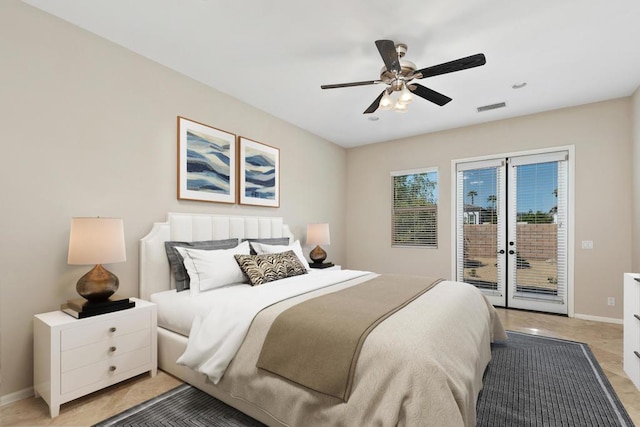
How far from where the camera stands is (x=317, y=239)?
179 inches

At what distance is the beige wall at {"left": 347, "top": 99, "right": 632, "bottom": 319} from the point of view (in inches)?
149

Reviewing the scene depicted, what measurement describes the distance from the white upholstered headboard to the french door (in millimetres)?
3161

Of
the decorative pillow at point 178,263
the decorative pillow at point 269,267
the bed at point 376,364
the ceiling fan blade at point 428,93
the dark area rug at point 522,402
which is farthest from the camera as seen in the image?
the decorative pillow at point 269,267

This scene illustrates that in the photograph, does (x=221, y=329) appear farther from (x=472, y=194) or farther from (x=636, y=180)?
(x=636, y=180)

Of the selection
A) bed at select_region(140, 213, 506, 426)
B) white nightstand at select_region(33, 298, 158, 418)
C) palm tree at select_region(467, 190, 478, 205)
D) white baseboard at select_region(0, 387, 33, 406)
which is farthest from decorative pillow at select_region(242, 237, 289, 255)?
palm tree at select_region(467, 190, 478, 205)

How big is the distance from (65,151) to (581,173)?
214 inches

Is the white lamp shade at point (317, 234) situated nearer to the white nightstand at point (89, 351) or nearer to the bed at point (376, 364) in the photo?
the bed at point (376, 364)

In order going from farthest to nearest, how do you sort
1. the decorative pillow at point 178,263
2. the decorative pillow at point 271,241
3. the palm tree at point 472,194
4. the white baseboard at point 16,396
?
the palm tree at point 472,194 → the decorative pillow at point 271,241 → the decorative pillow at point 178,263 → the white baseboard at point 16,396

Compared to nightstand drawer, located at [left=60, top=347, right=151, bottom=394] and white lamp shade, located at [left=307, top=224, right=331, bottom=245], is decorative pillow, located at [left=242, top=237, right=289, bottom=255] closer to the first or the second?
white lamp shade, located at [left=307, top=224, right=331, bottom=245]

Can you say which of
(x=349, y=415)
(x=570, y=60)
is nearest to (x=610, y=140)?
(x=570, y=60)

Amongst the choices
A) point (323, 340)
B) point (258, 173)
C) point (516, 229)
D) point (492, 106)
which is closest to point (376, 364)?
point (323, 340)

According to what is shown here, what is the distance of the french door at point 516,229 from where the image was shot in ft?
13.7

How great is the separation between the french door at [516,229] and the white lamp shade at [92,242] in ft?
14.6

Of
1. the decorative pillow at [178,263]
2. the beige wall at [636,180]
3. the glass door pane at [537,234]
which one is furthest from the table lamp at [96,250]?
the beige wall at [636,180]
